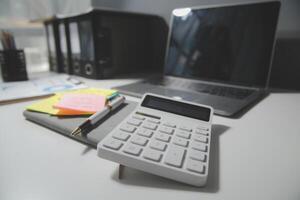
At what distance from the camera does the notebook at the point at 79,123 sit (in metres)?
0.35

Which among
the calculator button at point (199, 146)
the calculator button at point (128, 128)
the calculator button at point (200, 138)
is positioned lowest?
the calculator button at point (199, 146)

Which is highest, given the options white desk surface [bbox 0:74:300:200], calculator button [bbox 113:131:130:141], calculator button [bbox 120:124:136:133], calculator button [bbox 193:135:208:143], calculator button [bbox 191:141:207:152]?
calculator button [bbox 120:124:136:133]

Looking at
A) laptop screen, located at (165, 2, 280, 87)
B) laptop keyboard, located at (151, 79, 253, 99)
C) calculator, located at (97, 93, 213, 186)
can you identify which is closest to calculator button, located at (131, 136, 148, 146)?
calculator, located at (97, 93, 213, 186)

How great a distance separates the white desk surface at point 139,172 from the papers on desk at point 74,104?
0.05 meters

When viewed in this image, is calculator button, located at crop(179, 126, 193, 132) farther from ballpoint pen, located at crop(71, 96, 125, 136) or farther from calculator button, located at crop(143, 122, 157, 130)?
ballpoint pen, located at crop(71, 96, 125, 136)

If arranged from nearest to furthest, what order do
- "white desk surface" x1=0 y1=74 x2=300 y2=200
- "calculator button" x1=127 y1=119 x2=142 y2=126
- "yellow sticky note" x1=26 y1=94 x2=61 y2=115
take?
"white desk surface" x1=0 y1=74 x2=300 y2=200, "calculator button" x1=127 y1=119 x2=142 y2=126, "yellow sticky note" x1=26 y1=94 x2=61 y2=115

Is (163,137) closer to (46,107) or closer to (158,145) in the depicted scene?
(158,145)

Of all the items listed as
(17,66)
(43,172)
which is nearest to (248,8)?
(43,172)

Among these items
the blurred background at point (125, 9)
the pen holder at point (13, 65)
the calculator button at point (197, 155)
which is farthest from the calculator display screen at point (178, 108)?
the pen holder at point (13, 65)

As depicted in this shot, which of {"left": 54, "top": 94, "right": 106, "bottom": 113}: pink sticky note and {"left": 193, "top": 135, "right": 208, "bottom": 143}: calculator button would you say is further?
{"left": 54, "top": 94, "right": 106, "bottom": 113}: pink sticky note

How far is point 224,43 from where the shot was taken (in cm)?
70

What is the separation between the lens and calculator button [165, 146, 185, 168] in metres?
0.26

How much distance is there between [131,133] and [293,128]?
0.31 metres

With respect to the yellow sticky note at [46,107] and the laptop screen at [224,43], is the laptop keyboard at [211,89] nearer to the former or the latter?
the laptop screen at [224,43]
